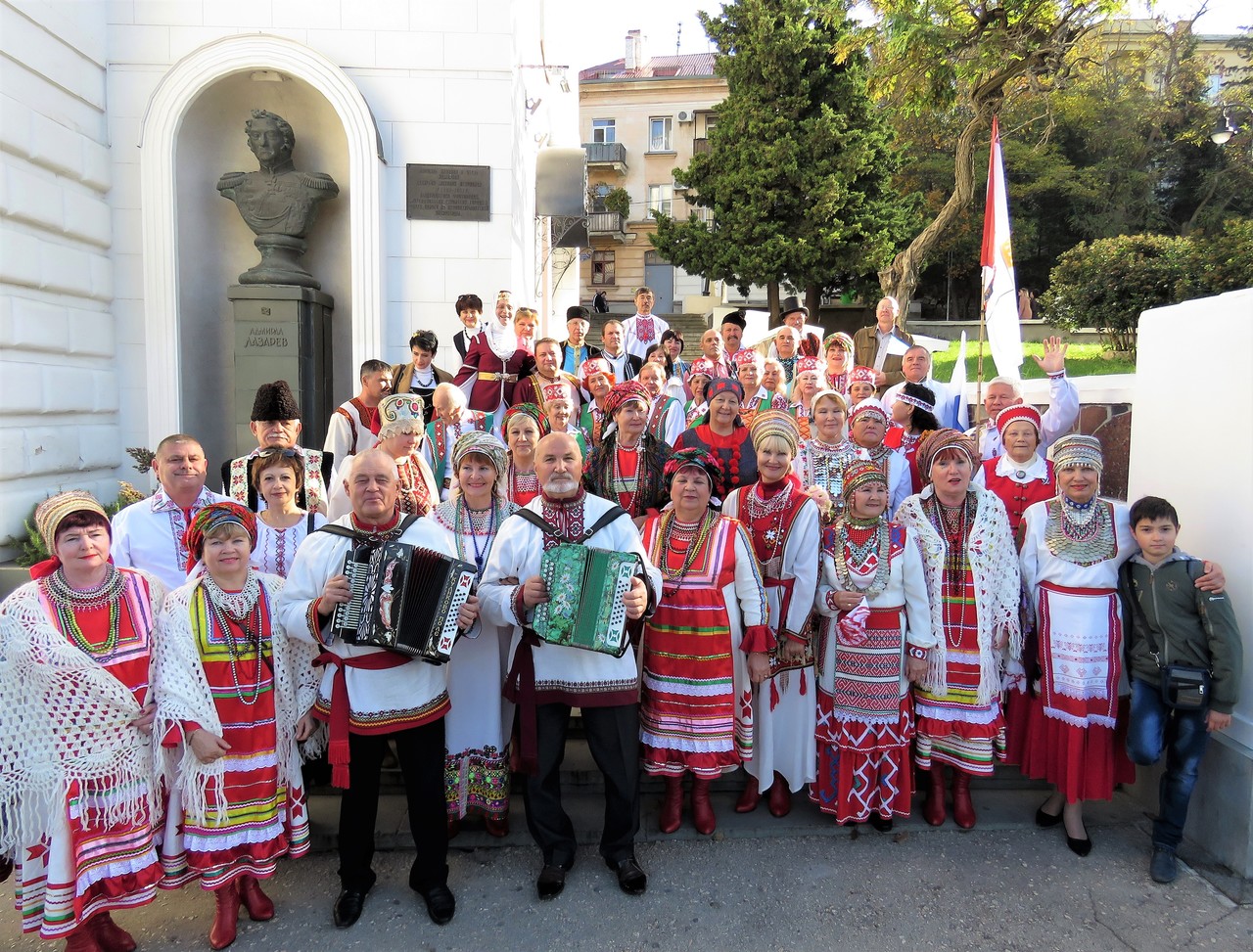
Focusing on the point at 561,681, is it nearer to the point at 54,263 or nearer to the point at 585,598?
the point at 585,598

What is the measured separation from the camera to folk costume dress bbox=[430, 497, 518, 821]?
4.03 m

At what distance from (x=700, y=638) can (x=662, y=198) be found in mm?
38293

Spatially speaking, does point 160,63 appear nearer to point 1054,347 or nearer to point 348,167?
point 348,167

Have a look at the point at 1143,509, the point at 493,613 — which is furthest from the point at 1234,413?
the point at 493,613

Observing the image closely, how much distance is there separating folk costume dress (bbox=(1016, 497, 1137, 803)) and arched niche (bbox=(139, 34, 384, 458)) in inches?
282

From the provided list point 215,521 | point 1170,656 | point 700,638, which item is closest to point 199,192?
point 215,521

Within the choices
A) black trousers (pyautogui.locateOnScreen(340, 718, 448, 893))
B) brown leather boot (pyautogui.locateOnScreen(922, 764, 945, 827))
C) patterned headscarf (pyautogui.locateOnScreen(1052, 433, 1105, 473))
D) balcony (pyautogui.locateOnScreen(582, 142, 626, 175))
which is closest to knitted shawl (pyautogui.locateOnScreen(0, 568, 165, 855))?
black trousers (pyautogui.locateOnScreen(340, 718, 448, 893))

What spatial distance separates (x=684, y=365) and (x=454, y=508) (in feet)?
17.6

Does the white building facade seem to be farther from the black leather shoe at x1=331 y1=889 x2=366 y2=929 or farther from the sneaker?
the sneaker

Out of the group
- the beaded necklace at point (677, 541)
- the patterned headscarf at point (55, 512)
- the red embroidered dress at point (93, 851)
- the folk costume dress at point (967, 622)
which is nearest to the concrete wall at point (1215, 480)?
the folk costume dress at point (967, 622)

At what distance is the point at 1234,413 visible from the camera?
161 inches

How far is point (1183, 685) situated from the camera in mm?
3857

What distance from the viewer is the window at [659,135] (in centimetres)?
3916

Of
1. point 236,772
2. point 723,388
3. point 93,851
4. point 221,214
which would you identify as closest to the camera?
point 93,851
